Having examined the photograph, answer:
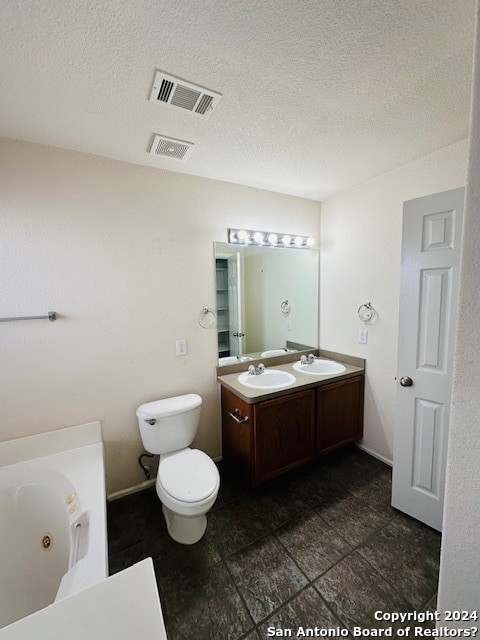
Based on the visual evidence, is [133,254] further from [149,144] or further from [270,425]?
[270,425]

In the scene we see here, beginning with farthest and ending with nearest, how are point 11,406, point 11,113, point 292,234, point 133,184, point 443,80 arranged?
point 292,234 < point 133,184 < point 11,406 < point 11,113 < point 443,80

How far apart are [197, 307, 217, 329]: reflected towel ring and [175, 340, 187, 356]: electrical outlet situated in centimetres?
21

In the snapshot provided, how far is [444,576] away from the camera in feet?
2.67

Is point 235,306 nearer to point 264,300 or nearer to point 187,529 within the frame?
point 264,300

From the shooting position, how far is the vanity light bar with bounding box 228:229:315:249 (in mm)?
2223

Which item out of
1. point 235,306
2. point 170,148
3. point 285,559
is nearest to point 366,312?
point 235,306

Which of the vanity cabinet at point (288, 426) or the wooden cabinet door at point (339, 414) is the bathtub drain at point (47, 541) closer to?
the vanity cabinet at point (288, 426)

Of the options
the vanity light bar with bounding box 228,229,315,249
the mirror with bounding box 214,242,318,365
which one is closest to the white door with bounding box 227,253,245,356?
the mirror with bounding box 214,242,318,365

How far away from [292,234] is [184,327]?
1.38m

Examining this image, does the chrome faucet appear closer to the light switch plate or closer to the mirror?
the mirror

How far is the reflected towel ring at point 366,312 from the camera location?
2.24 m

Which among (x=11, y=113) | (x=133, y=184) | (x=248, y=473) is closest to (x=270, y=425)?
(x=248, y=473)

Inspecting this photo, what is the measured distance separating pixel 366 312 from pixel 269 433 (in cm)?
133

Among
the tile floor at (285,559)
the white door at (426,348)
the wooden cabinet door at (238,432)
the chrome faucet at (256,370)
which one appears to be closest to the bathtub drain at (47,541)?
the tile floor at (285,559)
